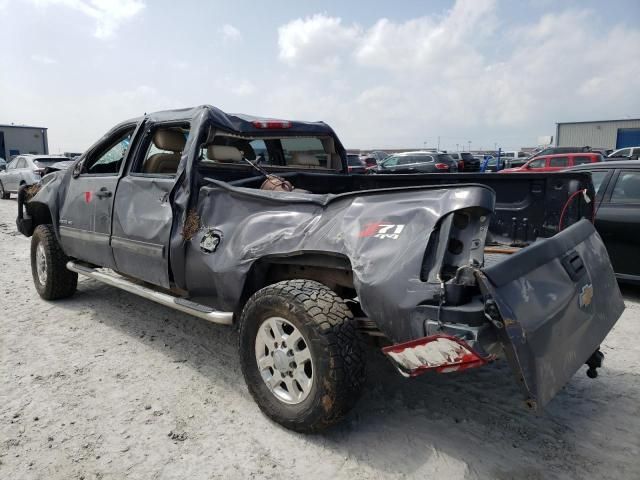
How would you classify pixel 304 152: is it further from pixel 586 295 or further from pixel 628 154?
pixel 628 154

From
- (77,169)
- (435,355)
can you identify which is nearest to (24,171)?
(77,169)

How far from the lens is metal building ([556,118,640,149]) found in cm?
4250

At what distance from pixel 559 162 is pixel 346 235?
625 inches

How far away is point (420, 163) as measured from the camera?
21219 millimetres

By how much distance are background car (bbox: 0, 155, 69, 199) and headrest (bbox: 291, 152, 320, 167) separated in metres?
13.4

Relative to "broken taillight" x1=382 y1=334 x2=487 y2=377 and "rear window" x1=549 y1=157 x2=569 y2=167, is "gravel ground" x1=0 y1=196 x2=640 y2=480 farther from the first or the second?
"rear window" x1=549 y1=157 x2=569 y2=167

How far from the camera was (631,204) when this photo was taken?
5379 mm

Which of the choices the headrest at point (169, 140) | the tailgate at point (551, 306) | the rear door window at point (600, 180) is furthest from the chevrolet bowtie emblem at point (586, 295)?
the rear door window at point (600, 180)

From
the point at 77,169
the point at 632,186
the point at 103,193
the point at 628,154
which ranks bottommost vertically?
the point at 103,193

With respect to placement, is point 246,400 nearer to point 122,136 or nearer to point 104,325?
point 104,325

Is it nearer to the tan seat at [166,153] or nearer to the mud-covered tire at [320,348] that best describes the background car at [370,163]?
the tan seat at [166,153]

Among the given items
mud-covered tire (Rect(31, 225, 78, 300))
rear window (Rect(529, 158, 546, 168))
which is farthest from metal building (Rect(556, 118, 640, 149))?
mud-covered tire (Rect(31, 225, 78, 300))

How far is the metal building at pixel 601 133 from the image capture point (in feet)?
139

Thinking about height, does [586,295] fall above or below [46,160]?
below
